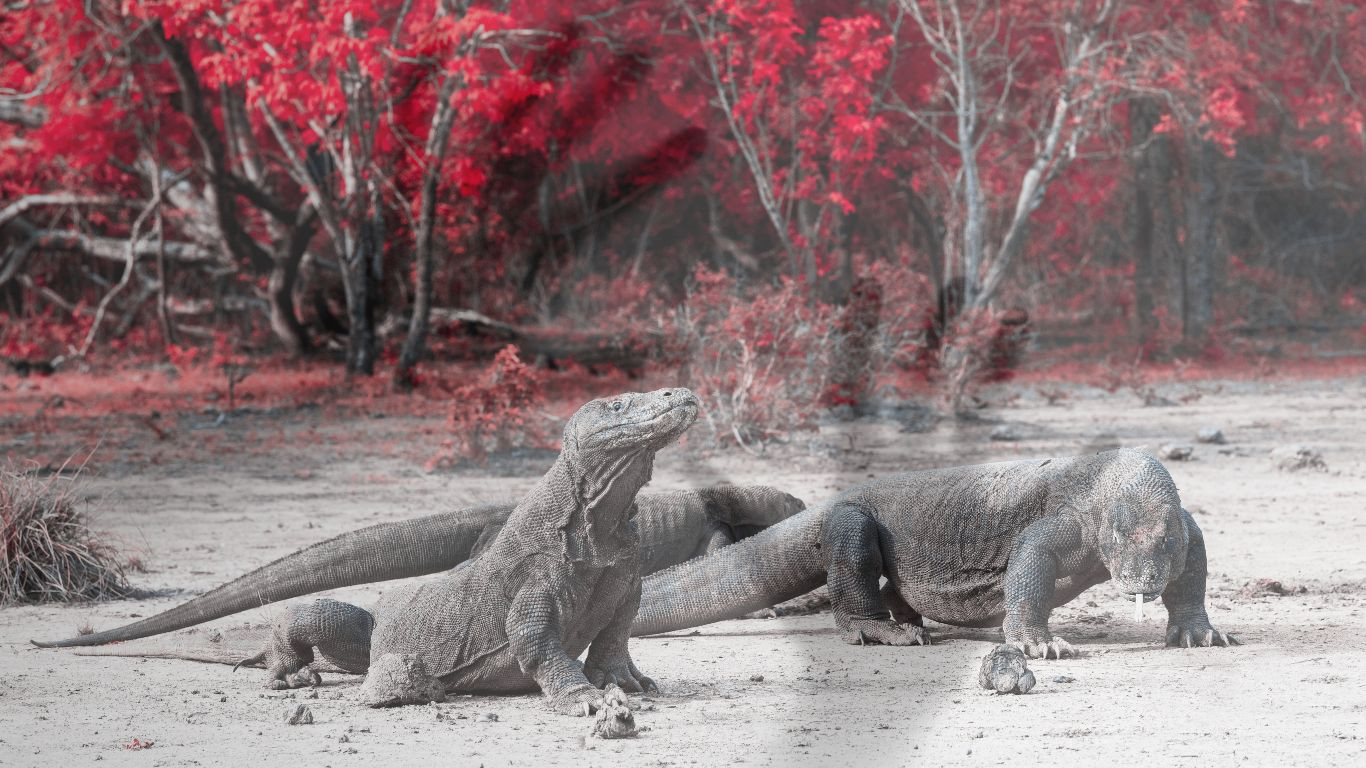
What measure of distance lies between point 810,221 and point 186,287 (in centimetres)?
1022

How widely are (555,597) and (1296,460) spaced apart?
27.2 ft

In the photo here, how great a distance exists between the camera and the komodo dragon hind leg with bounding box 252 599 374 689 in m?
6.05

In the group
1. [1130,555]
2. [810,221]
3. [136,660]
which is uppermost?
[810,221]

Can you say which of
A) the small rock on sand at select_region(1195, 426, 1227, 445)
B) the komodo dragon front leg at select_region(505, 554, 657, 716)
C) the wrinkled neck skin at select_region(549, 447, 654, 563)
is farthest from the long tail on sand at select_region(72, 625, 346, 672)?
the small rock on sand at select_region(1195, 426, 1227, 445)

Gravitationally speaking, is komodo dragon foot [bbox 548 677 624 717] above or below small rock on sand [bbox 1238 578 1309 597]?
above

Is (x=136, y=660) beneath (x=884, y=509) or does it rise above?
beneath

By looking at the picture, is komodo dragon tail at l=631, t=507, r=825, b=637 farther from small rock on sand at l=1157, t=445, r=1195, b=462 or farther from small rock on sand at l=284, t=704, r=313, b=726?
small rock on sand at l=1157, t=445, r=1195, b=462

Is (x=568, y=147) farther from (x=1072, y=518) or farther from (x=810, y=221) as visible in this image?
(x=1072, y=518)

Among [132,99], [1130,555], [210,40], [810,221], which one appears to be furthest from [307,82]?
[1130,555]

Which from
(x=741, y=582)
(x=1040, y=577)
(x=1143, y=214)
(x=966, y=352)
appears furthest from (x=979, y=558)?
(x=1143, y=214)

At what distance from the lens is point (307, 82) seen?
16250 millimetres

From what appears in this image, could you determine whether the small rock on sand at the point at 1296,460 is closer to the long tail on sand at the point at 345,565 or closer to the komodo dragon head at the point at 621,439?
the long tail on sand at the point at 345,565

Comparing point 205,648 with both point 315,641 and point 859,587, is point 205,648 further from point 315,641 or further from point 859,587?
point 859,587

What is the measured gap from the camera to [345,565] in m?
7.64
